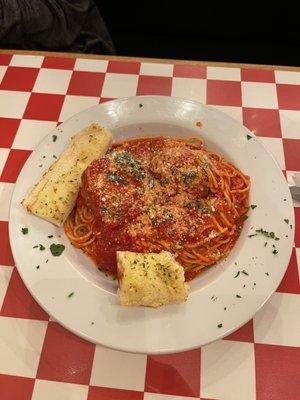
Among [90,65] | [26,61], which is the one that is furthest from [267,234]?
[26,61]

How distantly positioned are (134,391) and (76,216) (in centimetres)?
96

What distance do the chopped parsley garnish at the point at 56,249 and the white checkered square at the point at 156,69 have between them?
1.59m

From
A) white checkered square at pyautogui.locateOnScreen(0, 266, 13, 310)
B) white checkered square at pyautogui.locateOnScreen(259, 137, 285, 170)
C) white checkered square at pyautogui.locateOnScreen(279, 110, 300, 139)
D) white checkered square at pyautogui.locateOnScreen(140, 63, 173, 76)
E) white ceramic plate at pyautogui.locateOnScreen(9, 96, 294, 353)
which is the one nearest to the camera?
white ceramic plate at pyautogui.locateOnScreen(9, 96, 294, 353)

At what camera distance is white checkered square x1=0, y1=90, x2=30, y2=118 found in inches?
112

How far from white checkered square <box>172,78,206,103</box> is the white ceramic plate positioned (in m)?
0.55

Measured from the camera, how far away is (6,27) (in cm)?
317

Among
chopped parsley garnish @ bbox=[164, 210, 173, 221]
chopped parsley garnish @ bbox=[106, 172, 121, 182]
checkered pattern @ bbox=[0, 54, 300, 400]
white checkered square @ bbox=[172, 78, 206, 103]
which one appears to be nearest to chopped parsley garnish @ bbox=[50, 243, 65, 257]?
checkered pattern @ bbox=[0, 54, 300, 400]

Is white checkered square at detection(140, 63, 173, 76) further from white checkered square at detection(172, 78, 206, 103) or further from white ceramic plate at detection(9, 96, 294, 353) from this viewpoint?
white ceramic plate at detection(9, 96, 294, 353)

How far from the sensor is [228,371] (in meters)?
1.90

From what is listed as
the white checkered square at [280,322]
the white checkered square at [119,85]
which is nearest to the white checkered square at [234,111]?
the white checkered square at [119,85]

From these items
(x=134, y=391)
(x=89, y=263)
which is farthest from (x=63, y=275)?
(x=134, y=391)

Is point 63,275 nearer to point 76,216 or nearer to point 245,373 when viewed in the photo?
point 76,216

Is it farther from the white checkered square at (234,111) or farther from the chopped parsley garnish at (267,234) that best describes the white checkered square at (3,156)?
the chopped parsley garnish at (267,234)

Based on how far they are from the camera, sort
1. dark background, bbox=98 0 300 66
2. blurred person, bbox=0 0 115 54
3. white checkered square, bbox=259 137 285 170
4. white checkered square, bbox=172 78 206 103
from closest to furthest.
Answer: white checkered square, bbox=259 137 285 170 < white checkered square, bbox=172 78 206 103 < blurred person, bbox=0 0 115 54 < dark background, bbox=98 0 300 66
